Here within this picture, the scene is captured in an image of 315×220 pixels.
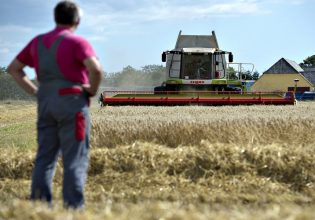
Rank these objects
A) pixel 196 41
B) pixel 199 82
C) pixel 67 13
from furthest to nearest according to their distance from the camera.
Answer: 1. pixel 196 41
2. pixel 199 82
3. pixel 67 13

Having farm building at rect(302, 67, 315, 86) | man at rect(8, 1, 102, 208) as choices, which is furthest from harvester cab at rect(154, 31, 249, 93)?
farm building at rect(302, 67, 315, 86)

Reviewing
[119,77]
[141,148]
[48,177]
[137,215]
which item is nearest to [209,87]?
[141,148]

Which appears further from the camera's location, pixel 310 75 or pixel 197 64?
pixel 310 75

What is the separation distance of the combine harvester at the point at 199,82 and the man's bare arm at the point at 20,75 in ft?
29.4

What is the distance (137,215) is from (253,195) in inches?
138

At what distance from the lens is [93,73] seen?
14.2 feet

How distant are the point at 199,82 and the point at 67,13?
42.3ft

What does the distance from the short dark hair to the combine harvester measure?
9352 millimetres

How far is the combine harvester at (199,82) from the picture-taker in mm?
13945

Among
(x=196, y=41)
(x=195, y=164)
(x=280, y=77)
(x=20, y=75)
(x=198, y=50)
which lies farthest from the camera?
(x=280, y=77)

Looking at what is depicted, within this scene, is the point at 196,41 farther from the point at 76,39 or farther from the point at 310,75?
the point at 310,75

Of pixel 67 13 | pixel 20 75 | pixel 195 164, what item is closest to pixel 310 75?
pixel 195 164

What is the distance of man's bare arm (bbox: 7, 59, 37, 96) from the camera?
4762mm

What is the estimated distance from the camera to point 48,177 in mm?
4621
